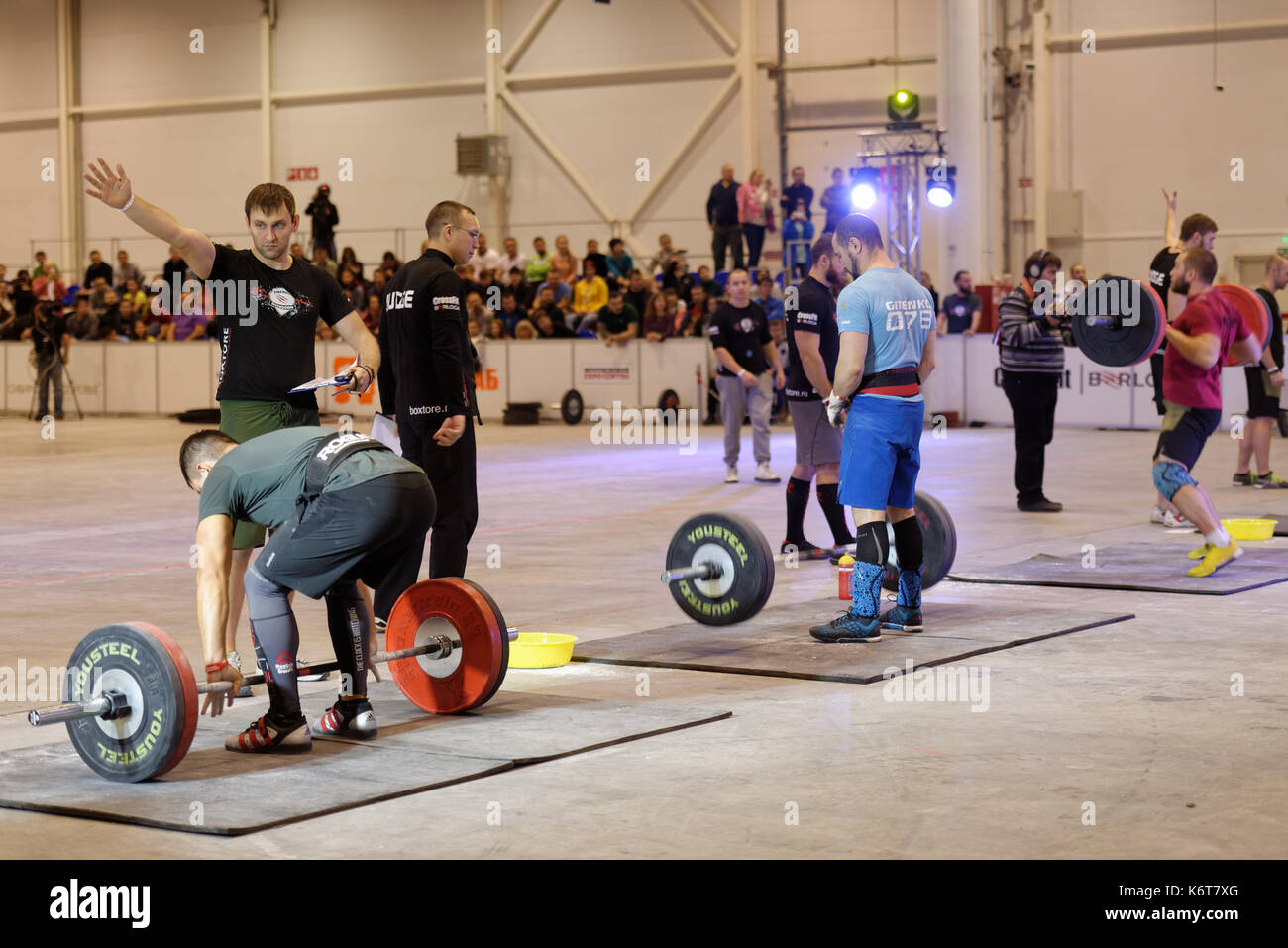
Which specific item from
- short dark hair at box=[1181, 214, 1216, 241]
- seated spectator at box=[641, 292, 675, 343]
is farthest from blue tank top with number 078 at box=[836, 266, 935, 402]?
→ seated spectator at box=[641, 292, 675, 343]

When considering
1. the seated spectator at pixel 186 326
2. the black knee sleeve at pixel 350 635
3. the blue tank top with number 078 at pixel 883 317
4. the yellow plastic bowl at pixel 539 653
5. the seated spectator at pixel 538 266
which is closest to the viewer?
the black knee sleeve at pixel 350 635

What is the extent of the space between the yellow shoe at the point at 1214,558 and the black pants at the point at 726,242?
18078 mm

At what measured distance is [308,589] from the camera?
552cm

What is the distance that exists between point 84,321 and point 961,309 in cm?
1533

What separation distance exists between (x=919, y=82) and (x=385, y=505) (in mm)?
24443

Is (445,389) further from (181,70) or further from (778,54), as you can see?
(181,70)

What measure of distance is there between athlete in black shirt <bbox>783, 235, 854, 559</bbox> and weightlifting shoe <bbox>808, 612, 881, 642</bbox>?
2359 mm

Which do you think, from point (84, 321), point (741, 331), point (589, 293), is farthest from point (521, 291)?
point (741, 331)

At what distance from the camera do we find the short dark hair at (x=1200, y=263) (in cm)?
959

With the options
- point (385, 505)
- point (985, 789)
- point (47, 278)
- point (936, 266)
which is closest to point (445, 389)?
point (385, 505)

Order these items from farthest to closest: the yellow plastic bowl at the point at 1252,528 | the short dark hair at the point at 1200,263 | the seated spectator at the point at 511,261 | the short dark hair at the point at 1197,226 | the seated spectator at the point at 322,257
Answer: the seated spectator at the point at 322,257
the seated spectator at the point at 511,261
the yellow plastic bowl at the point at 1252,528
the short dark hair at the point at 1197,226
the short dark hair at the point at 1200,263

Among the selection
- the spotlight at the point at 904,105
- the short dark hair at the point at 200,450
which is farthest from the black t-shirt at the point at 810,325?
the spotlight at the point at 904,105

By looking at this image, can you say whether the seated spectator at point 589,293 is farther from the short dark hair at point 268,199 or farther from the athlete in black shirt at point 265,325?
the short dark hair at point 268,199

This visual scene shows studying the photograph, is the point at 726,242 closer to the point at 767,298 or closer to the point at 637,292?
the point at 637,292
